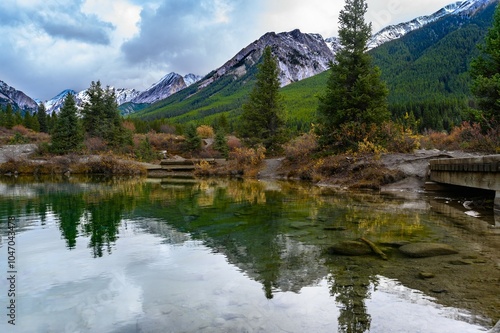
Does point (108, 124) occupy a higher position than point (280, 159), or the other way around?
point (108, 124)

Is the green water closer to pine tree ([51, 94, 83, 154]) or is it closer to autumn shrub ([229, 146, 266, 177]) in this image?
autumn shrub ([229, 146, 266, 177])

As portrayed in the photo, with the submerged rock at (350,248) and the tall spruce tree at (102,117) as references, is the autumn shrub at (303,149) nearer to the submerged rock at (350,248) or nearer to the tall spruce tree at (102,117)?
the submerged rock at (350,248)

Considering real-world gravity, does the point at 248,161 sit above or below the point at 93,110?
below

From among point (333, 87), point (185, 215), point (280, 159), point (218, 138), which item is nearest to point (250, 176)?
point (280, 159)

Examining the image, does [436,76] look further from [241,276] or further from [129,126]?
[241,276]

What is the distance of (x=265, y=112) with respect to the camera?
38.8 m

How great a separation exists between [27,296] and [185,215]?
7142 millimetres

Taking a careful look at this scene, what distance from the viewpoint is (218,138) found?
5441 cm

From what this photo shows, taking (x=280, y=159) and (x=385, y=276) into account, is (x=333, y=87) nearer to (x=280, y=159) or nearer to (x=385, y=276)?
(x=280, y=159)

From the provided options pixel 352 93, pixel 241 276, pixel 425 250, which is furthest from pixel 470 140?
pixel 241 276

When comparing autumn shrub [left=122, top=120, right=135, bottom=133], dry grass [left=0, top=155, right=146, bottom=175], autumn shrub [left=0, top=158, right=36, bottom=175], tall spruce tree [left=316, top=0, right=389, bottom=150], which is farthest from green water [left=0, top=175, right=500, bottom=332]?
autumn shrub [left=122, top=120, right=135, bottom=133]

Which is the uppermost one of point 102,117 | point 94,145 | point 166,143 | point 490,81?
point 102,117

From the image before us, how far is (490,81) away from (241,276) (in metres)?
22.3

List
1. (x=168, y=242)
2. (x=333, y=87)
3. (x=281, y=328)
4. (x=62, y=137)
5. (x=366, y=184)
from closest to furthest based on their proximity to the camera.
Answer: (x=281, y=328) < (x=168, y=242) < (x=366, y=184) < (x=333, y=87) < (x=62, y=137)
